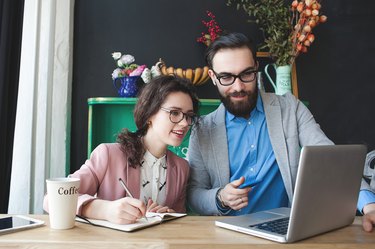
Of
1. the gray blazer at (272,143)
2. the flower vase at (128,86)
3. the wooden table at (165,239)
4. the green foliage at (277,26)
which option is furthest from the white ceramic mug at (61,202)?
the green foliage at (277,26)

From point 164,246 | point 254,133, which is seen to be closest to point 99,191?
point 164,246

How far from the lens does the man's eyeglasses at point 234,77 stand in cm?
172

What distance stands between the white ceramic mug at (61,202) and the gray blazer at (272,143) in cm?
71

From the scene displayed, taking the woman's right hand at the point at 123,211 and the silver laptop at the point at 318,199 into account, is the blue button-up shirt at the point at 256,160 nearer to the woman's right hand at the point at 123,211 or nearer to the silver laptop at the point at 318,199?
the silver laptop at the point at 318,199

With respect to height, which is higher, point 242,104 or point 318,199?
point 242,104

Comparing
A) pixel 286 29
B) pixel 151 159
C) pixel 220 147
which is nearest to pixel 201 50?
pixel 286 29

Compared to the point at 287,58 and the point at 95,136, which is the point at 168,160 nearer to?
the point at 95,136

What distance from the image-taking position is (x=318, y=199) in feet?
3.03

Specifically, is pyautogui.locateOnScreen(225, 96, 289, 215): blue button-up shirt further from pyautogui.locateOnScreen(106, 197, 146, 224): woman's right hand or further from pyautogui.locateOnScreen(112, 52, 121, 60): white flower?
pyautogui.locateOnScreen(112, 52, 121, 60): white flower

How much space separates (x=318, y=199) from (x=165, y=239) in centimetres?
39

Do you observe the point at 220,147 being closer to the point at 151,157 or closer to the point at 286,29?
the point at 151,157

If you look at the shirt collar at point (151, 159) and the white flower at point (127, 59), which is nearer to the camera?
the shirt collar at point (151, 159)

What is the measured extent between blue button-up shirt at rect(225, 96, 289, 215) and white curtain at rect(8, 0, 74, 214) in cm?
118

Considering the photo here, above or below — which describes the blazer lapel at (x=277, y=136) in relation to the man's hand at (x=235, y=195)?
above
